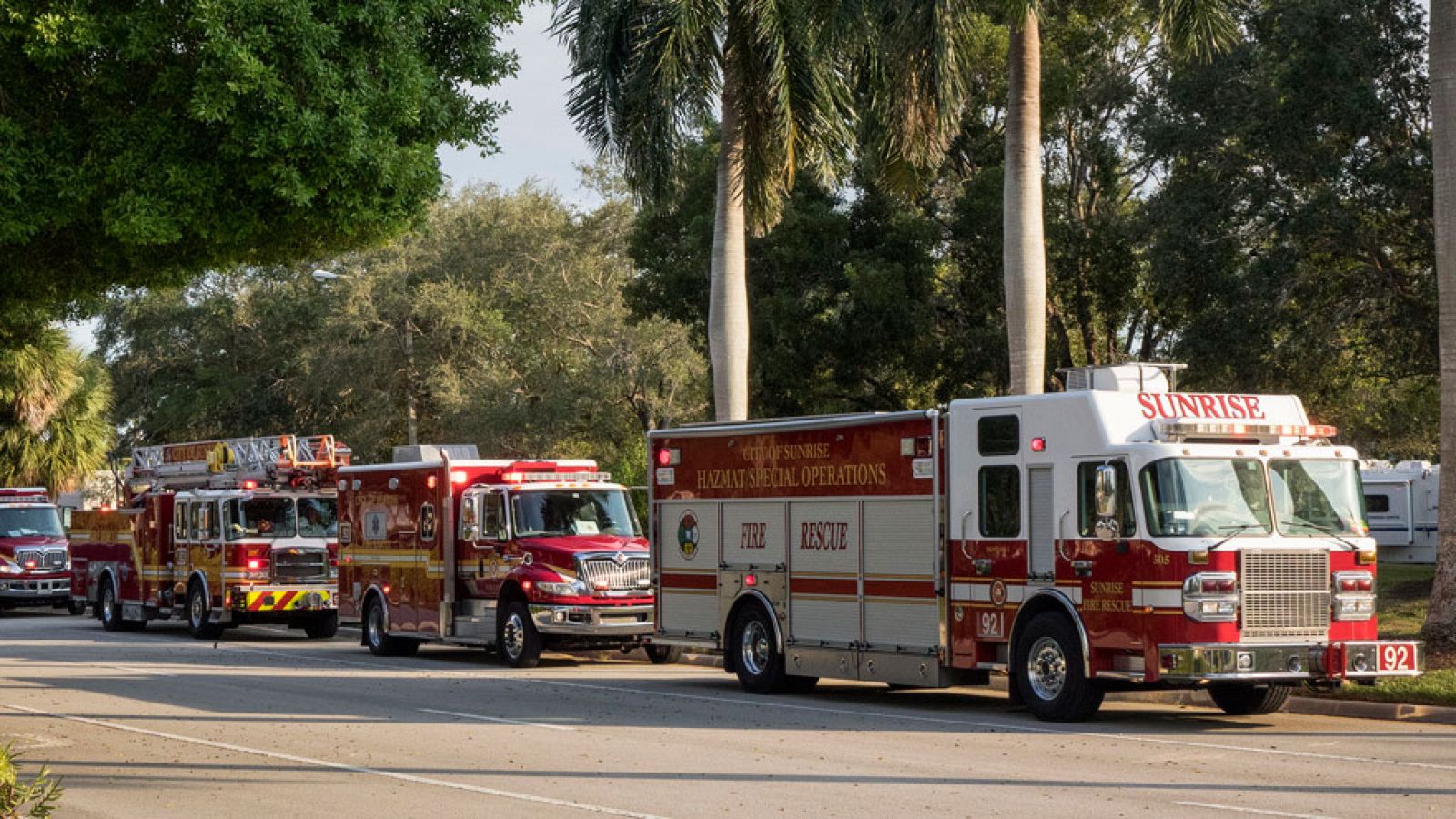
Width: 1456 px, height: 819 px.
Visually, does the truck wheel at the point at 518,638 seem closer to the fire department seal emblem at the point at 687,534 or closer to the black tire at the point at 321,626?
the fire department seal emblem at the point at 687,534

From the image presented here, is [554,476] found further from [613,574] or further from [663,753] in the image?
[663,753]

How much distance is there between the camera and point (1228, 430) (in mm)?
15922

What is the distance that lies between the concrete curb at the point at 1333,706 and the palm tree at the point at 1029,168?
464cm

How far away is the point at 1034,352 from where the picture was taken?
73.8 feet

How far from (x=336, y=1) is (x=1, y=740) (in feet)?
25.7

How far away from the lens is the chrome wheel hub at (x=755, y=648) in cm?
1981

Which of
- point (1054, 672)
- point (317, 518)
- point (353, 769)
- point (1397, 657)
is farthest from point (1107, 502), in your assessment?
point (317, 518)

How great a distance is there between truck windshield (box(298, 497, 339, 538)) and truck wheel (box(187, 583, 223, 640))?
7.11ft

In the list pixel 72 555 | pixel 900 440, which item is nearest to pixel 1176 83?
pixel 900 440

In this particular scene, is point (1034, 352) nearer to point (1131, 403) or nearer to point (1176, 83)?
point (1131, 403)

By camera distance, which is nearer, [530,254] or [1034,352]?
[1034,352]

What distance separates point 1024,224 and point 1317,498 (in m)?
7.47

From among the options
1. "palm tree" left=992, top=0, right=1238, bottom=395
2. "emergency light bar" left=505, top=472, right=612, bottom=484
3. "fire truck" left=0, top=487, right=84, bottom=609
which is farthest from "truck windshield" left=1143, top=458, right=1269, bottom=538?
"fire truck" left=0, top=487, right=84, bottom=609

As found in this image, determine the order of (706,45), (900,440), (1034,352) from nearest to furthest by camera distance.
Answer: (900,440)
(1034,352)
(706,45)
